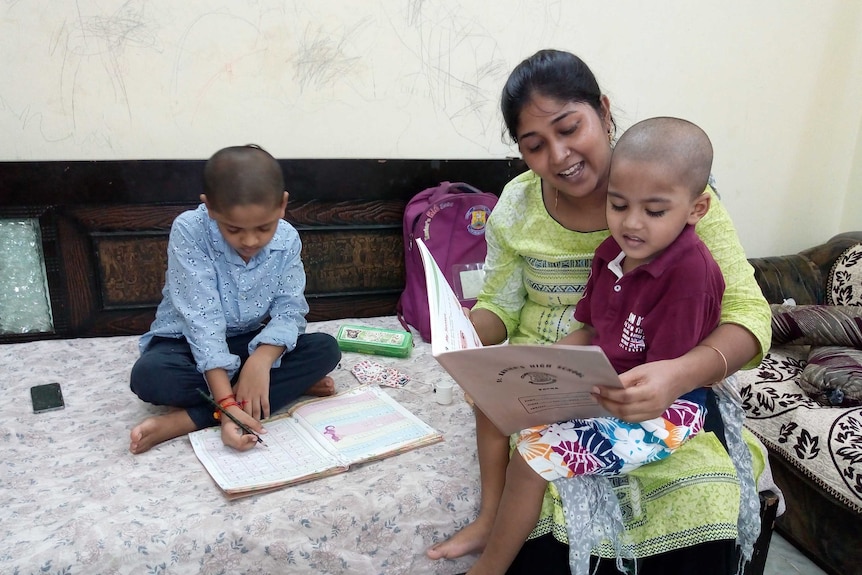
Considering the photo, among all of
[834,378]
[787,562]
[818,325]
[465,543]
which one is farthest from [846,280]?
[465,543]

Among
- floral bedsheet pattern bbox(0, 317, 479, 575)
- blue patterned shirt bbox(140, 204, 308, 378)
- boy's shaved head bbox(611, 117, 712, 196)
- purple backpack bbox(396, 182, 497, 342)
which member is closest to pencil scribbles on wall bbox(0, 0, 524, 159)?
purple backpack bbox(396, 182, 497, 342)

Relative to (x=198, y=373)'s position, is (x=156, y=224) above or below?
above

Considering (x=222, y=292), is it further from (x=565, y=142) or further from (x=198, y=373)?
(x=565, y=142)

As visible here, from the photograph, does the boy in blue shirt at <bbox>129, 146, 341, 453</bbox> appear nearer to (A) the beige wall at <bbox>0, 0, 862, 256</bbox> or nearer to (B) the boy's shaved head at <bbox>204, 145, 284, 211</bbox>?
(B) the boy's shaved head at <bbox>204, 145, 284, 211</bbox>

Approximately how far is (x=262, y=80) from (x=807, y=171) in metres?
2.41

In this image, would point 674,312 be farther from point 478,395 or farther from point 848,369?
point 848,369

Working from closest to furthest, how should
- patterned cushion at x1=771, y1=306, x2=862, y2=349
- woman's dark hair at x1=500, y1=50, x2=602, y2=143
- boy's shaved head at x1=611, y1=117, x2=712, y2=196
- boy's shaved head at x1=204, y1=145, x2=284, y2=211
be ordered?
boy's shaved head at x1=611, y1=117, x2=712, y2=196, woman's dark hair at x1=500, y1=50, x2=602, y2=143, boy's shaved head at x1=204, y1=145, x2=284, y2=211, patterned cushion at x1=771, y1=306, x2=862, y2=349

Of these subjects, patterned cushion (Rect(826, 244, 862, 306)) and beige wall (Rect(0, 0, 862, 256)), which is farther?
patterned cushion (Rect(826, 244, 862, 306))

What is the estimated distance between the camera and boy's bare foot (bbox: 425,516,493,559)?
128 cm

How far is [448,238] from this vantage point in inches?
84.7

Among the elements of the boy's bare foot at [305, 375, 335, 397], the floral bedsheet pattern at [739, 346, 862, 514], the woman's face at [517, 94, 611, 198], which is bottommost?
the floral bedsheet pattern at [739, 346, 862, 514]

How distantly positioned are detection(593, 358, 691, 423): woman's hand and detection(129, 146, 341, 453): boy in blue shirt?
81 cm

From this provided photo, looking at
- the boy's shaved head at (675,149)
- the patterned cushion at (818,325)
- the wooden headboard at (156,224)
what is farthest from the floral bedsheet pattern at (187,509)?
the patterned cushion at (818,325)

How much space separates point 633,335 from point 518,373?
0.88 feet
